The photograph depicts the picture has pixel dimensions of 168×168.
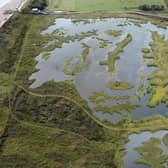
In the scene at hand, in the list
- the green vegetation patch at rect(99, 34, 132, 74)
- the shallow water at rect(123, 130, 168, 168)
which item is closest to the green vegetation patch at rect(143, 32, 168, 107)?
the green vegetation patch at rect(99, 34, 132, 74)

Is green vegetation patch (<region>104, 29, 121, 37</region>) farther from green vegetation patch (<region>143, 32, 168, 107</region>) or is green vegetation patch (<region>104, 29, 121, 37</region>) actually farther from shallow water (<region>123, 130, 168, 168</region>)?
shallow water (<region>123, 130, 168, 168</region>)

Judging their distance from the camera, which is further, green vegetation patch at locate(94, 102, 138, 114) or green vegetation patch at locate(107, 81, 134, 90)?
green vegetation patch at locate(107, 81, 134, 90)

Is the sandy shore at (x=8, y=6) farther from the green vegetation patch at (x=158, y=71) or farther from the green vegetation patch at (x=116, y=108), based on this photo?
the green vegetation patch at (x=116, y=108)

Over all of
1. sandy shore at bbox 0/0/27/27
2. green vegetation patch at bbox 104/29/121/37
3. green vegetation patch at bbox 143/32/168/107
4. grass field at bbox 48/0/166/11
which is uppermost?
grass field at bbox 48/0/166/11

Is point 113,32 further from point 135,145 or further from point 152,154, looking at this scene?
point 152,154

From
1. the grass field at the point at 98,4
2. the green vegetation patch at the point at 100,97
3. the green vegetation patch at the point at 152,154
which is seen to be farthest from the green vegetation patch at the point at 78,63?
the green vegetation patch at the point at 152,154

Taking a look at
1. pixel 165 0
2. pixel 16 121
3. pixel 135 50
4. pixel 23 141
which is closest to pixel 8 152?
pixel 23 141
